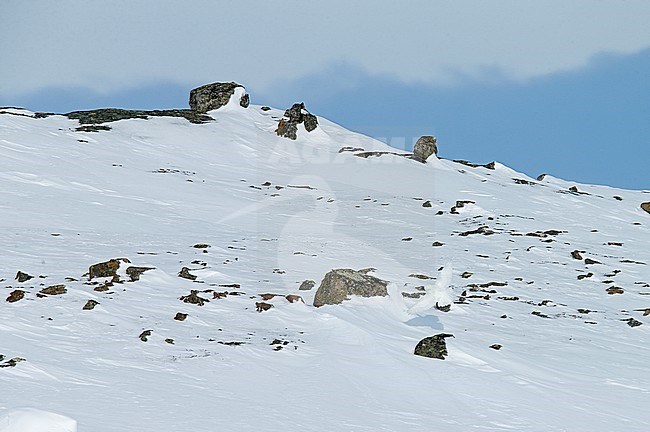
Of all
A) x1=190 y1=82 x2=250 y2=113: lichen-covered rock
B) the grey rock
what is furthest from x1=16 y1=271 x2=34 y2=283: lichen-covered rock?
x1=190 y1=82 x2=250 y2=113: lichen-covered rock

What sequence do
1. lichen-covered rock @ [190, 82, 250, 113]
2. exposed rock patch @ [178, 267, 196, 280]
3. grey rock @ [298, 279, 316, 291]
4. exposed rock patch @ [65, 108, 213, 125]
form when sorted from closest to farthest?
exposed rock patch @ [178, 267, 196, 280] → grey rock @ [298, 279, 316, 291] → exposed rock patch @ [65, 108, 213, 125] → lichen-covered rock @ [190, 82, 250, 113]

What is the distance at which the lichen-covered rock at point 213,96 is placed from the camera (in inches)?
1538

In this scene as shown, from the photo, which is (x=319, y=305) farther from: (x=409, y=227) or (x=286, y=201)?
(x=286, y=201)

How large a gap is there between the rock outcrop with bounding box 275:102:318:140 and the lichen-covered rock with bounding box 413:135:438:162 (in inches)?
257

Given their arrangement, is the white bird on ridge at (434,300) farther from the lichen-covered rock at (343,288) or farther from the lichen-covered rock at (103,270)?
the lichen-covered rock at (103,270)

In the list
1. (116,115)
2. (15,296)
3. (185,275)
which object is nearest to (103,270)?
(185,275)

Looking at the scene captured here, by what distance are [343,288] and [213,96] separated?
102ft

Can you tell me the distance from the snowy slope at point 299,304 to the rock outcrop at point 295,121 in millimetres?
8010

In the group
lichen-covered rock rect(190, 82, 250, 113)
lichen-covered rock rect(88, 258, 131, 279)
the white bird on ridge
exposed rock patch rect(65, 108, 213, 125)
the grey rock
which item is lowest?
lichen-covered rock rect(88, 258, 131, 279)

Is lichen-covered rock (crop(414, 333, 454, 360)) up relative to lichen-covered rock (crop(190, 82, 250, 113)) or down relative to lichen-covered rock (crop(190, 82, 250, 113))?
down

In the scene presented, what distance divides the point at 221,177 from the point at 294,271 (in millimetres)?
12784

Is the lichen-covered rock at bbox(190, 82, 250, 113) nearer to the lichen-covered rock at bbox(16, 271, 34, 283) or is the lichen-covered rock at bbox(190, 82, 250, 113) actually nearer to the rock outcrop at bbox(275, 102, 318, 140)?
the rock outcrop at bbox(275, 102, 318, 140)

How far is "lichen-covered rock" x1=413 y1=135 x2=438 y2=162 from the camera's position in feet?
106

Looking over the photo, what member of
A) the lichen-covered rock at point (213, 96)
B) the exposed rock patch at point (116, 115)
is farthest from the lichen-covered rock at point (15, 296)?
the lichen-covered rock at point (213, 96)
